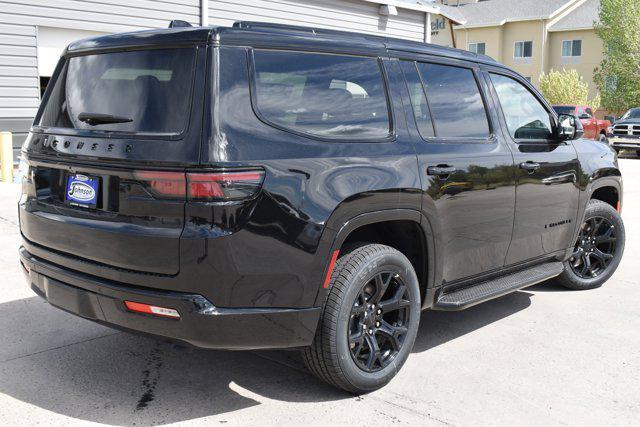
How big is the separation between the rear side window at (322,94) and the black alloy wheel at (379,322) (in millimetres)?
819

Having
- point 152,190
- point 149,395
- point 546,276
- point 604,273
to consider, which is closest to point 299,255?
point 152,190

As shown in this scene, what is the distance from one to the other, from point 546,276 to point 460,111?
56.9 inches

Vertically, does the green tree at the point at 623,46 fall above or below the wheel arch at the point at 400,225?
above

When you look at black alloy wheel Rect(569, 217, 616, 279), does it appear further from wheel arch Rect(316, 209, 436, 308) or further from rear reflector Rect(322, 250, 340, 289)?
rear reflector Rect(322, 250, 340, 289)

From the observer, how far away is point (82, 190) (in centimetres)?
342

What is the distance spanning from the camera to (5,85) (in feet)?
38.9

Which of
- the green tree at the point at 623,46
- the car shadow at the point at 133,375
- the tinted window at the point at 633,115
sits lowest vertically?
the car shadow at the point at 133,375

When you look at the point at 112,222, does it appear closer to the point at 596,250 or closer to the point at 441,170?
the point at 441,170

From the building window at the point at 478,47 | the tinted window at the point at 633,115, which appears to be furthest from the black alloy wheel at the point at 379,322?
the building window at the point at 478,47

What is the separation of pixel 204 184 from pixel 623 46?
40.4 metres

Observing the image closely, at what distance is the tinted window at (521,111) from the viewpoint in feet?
15.8

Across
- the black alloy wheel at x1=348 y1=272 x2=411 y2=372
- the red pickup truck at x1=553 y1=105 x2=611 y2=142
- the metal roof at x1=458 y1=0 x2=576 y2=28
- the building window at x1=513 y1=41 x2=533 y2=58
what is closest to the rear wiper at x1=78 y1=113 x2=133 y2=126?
the black alloy wheel at x1=348 y1=272 x2=411 y2=372

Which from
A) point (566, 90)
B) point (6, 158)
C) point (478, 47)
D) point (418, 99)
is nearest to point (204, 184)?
point (418, 99)

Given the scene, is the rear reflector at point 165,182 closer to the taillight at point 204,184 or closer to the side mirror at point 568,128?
the taillight at point 204,184
